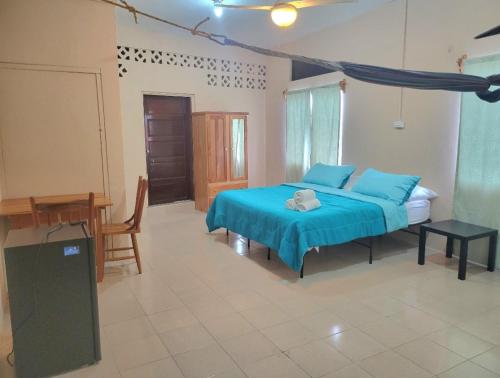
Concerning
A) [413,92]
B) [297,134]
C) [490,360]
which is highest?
[413,92]

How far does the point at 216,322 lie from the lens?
2.71m

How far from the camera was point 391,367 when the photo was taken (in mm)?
2186

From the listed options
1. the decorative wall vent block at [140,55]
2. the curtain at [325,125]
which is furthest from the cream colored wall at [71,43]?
the curtain at [325,125]

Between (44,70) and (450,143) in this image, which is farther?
(450,143)

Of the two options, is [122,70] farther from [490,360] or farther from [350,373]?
[490,360]

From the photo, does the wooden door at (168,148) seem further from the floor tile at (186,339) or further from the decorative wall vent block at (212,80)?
the floor tile at (186,339)

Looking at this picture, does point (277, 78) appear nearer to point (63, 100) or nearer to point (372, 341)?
point (63, 100)

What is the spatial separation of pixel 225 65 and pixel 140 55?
1.53 metres

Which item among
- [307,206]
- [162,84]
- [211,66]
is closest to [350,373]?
[307,206]

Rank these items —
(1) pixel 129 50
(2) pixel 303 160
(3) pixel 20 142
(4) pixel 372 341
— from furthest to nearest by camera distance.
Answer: (2) pixel 303 160 < (1) pixel 129 50 < (3) pixel 20 142 < (4) pixel 372 341

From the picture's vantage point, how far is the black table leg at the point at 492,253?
3551mm

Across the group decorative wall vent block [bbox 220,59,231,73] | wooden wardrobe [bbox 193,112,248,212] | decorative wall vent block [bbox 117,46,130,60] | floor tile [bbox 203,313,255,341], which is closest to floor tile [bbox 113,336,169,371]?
floor tile [bbox 203,313,255,341]

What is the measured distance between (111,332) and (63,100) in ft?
7.33

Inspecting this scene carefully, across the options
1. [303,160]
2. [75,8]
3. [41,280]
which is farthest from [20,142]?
[303,160]
